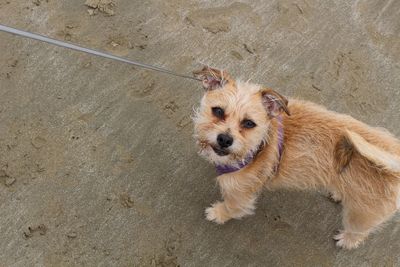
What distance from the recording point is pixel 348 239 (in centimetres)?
382

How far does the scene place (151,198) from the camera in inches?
155

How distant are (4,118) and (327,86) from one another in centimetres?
341

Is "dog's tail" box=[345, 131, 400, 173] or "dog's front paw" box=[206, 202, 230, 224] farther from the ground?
"dog's tail" box=[345, 131, 400, 173]

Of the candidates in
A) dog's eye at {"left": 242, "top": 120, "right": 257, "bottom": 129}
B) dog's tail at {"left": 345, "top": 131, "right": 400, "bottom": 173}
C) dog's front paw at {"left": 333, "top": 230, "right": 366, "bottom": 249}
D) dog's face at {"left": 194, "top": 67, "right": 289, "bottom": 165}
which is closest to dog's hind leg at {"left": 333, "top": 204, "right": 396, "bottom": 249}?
dog's front paw at {"left": 333, "top": 230, "right": 366, "bottom": 249}

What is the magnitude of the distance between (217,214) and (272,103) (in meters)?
1.25

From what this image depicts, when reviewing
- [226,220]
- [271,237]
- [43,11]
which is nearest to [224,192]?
[226,220]

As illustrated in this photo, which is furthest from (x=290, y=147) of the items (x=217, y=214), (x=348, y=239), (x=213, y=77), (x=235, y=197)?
(x=348, y=239)

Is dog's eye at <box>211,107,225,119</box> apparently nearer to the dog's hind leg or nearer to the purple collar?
the purple collar

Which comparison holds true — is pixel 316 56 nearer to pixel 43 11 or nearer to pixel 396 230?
pixel 396 230

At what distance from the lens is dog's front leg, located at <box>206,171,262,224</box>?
3424 mm

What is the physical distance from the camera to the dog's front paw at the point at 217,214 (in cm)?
383

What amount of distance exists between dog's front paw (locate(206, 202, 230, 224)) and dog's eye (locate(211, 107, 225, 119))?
1.05 meters

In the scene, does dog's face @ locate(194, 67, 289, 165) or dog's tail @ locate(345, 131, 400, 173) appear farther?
dog's face @ locate(194, 67, 289, 165)

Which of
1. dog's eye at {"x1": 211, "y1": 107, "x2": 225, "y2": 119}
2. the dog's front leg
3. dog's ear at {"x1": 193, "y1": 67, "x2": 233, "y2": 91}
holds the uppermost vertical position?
dog's ear at {"x1": 193, "y1": 67, "x2": 233, "y2": 91}
